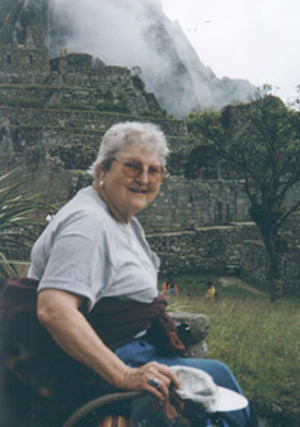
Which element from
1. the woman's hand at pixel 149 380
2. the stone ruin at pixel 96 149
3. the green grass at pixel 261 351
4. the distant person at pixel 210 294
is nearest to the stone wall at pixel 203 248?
the stone ruin at pixel 96 149

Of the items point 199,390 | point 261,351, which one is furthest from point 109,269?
point 261,351

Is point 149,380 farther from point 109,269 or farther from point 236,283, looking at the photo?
point 236,283

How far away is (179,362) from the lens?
1.79 m

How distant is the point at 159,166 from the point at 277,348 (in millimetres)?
3155

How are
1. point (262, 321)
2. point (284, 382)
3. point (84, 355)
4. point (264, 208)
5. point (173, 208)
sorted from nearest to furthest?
point (84, 355)
point (284, 382)
point (262, 321)
point (264, 208)
point (173, 208)

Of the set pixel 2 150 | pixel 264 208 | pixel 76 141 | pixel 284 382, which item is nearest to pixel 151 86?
pixel 76 141

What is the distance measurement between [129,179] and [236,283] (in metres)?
8.88

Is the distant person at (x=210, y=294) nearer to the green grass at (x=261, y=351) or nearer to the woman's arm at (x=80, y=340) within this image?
the green grass at (x=261, y=351)

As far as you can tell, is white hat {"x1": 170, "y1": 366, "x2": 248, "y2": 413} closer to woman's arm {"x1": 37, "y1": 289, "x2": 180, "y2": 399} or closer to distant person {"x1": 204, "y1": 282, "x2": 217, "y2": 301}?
woman's arm {"x1": 37, "y1": 289, "x2": 180, "y2": 399}

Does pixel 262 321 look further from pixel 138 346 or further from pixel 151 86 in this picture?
pixel 151 86

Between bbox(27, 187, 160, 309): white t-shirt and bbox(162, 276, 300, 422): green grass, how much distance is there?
2.05 meters

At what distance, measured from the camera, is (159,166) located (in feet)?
5.68

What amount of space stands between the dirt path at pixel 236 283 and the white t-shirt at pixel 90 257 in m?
8.13

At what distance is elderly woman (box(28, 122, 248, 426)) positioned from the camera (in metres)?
1.36
